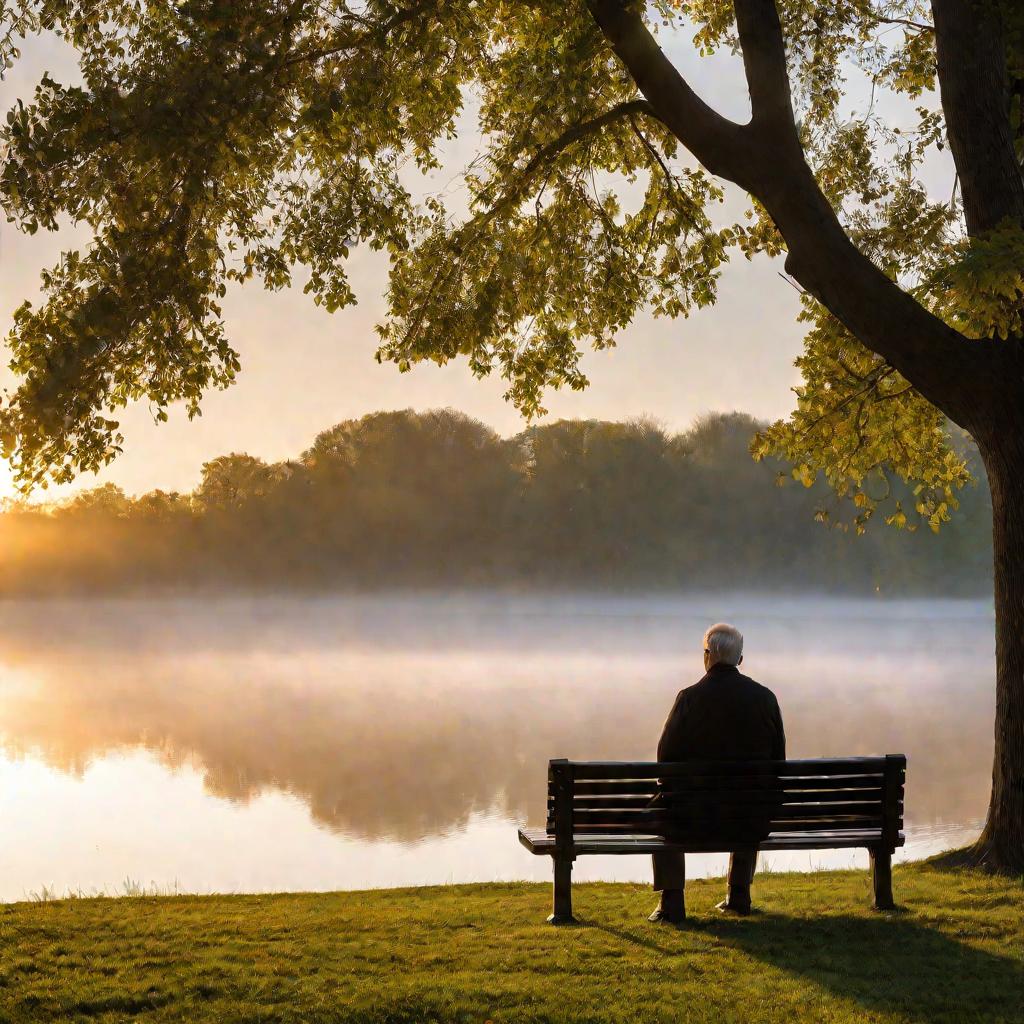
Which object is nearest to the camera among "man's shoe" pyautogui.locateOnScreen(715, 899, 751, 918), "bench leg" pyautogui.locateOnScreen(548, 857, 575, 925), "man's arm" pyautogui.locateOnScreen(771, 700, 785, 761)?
"man's arm" pyautogui.locateOnScreen(771, 700, 785, 761)

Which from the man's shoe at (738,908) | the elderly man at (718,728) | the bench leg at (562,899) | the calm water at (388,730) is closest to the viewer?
the elderly man at (718,728)

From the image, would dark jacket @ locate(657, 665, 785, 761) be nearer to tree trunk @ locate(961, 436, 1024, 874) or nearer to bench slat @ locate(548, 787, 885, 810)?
bench slat @ locate(548, 787, 885, 810)

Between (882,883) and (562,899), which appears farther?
(882,883)

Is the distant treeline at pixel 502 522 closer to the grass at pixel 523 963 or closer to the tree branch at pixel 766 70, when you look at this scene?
the tree branch at pixel 766 70

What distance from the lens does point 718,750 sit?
6.98 meters

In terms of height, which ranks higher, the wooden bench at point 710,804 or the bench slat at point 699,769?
the bench slat at point 699,769

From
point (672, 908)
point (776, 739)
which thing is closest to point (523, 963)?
point (672, 908)

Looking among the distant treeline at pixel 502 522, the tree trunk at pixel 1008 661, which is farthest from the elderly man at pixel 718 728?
the distant treeline at pixel 502 522

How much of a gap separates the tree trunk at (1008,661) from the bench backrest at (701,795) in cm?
265

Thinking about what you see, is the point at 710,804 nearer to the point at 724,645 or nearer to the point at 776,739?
the point at 776,739

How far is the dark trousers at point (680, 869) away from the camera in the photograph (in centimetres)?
701

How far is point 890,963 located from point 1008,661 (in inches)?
152

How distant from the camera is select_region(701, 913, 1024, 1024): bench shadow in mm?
5484

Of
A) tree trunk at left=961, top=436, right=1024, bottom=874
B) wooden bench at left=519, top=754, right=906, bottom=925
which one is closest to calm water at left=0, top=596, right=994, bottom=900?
tree trunk at left=961, top=436, right=1024, bottom=874
